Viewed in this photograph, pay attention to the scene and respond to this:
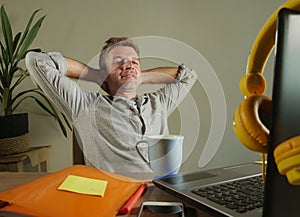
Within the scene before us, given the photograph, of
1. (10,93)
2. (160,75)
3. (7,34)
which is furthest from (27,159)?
(160,75)

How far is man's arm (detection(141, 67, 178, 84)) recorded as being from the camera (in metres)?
1.65

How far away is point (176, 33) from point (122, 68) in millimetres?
680

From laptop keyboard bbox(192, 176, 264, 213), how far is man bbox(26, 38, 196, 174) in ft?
1.89

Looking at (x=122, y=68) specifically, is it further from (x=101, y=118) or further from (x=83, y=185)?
(x=83, y=185)

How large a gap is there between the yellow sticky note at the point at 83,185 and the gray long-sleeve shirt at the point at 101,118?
57cm

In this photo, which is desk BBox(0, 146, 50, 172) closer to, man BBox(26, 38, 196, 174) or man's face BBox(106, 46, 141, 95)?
man BBox(26, 38, 196, 174)

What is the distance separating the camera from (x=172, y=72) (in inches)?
65.0

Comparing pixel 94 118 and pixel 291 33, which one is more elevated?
pixel 291 33

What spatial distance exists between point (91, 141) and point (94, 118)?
0.10 m

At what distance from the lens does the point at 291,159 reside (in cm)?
21

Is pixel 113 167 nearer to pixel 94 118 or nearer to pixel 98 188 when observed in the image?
pixel 94 118

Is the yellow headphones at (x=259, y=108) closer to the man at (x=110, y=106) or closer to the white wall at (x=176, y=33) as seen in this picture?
the man at (x=110, y=106)

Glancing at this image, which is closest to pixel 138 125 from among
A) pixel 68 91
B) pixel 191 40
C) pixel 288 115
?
pixel 68 91

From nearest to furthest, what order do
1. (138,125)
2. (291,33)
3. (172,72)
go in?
(291,33) < (138,125) < (172,72)
